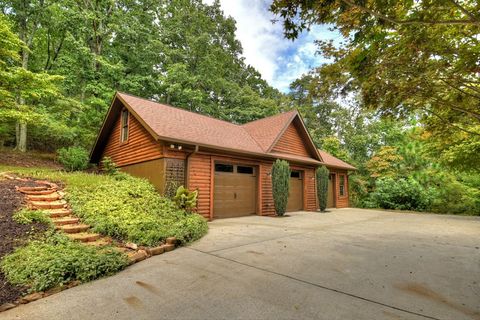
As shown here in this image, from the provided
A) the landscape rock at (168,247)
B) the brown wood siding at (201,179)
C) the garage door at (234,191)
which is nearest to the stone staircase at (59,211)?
the landscape rock at (168,247)

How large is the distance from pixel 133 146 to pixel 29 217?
220 inches

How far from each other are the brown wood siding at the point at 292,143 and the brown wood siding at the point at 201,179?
4420 mm

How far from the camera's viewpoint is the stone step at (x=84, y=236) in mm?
5015

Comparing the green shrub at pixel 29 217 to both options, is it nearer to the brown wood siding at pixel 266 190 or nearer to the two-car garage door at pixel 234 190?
→ the two-car garage door at pixel 234 190

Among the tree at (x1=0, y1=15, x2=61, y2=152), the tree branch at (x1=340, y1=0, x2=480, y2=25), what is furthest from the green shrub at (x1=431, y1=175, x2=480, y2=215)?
the tree at (x1=0, y1=15, x2=61, y2=152)

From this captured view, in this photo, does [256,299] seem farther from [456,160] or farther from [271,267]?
[456,160]

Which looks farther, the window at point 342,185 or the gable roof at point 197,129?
the window at point 342,185

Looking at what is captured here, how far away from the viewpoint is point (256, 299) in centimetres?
299

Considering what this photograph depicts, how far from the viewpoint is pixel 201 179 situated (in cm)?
931

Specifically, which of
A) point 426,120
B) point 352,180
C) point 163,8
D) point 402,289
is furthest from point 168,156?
point 163,8

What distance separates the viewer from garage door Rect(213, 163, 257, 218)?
1001 cm

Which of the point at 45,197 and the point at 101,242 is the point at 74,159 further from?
the point at 101,242

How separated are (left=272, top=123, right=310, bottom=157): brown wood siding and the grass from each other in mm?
7147

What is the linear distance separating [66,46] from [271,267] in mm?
23670
